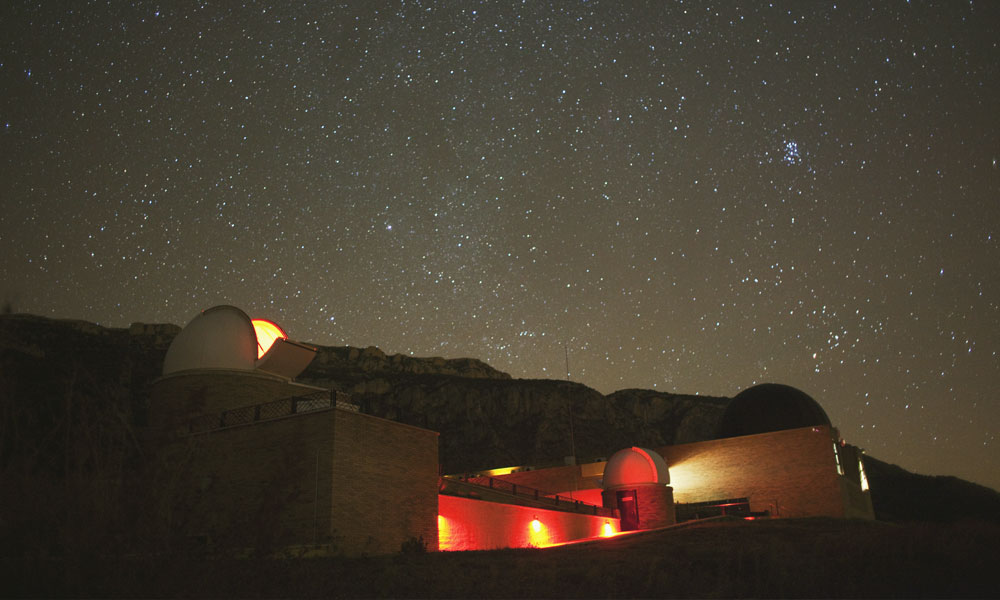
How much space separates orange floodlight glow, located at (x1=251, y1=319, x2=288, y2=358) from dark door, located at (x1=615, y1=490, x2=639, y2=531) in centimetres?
1479

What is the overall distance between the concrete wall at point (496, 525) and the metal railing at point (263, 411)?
13.7 ft

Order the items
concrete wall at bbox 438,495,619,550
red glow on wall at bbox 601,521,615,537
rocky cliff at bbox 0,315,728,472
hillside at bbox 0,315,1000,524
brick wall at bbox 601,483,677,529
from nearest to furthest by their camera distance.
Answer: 1. concrete wall at bbox 438,495,619,550
2. red glow on wall at bbox 601,521,615,537
3. brick wall at bbox 601,483,677,529
4. hillside at bbox 0,315,1000,524
5. rocky cliff at bbox 0,315,728,472

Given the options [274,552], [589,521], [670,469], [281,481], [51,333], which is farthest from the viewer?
[51,333]

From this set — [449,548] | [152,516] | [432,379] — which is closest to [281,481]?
[449,548]

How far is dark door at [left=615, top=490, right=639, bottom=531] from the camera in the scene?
28672 millimetres

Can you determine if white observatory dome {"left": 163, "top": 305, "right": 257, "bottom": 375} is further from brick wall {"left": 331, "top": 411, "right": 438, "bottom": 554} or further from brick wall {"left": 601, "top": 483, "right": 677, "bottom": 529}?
brick wall {"left": 601, "top": 483, "right": 677, "bottom": 529}

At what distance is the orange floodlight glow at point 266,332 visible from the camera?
76.6 ft

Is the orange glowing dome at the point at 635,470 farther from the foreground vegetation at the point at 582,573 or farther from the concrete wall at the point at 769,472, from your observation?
the foreground vegetation at the point at 582,573

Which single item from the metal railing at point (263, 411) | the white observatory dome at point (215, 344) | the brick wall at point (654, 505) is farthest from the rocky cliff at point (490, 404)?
the metal railing at point (263, 411)

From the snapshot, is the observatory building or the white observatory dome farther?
the white observatory dome

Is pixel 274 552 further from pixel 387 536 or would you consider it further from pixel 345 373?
pixel 345 373

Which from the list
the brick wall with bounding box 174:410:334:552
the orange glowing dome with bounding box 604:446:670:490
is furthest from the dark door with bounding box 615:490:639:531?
the brick wall with bounding box 174:410:334:552

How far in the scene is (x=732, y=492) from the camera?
3183cm

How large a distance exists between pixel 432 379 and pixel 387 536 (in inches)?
2991
